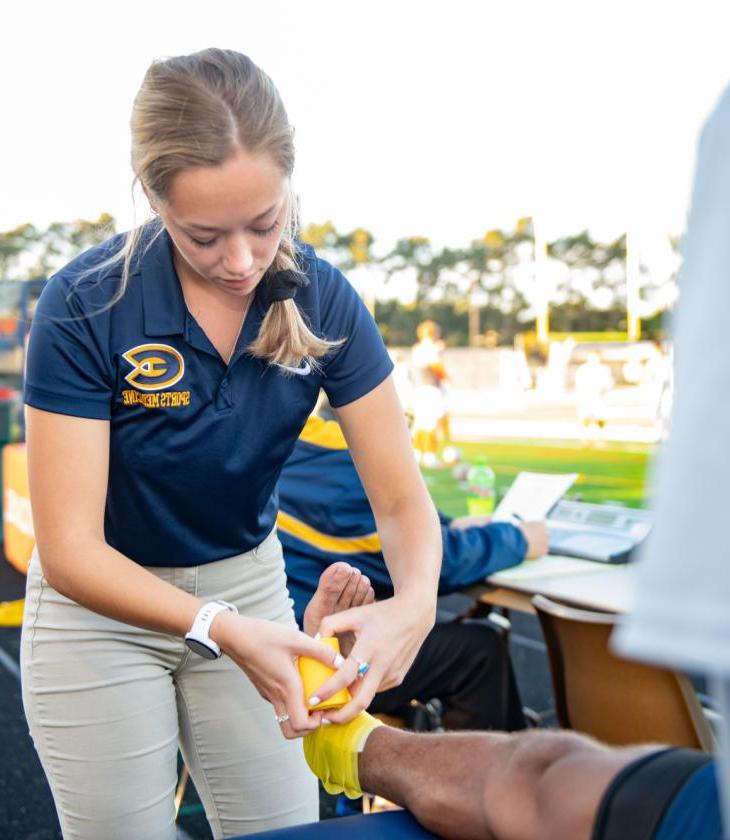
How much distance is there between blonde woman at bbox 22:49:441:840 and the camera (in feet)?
4.79

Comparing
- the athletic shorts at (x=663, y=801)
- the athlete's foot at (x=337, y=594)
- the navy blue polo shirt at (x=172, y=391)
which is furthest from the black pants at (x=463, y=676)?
the athletic shorts at (x=663, y=801)

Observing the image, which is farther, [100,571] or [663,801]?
[100,571]

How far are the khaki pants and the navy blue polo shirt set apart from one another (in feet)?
0.33

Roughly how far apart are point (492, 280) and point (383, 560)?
43.0m

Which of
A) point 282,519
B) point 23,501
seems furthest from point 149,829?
point 23,501

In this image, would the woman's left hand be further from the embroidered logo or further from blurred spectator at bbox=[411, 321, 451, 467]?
blurred spectator at bbox=[411, 321, 451, 467]

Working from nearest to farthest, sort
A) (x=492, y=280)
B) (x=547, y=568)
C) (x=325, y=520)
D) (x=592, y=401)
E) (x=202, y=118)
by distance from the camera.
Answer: (x=202, y=118) < (x=325, y=520) < (x=547, y=568) < (x=592, y=401) < (x=492, y=280)

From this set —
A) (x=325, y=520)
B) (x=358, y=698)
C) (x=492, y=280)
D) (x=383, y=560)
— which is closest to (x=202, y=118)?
(x=358, y=698)

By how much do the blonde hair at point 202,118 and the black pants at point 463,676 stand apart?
1.87 m

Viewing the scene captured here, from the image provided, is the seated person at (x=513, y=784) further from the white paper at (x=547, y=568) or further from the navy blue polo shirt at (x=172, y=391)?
the white paper at (x=547, y=568)

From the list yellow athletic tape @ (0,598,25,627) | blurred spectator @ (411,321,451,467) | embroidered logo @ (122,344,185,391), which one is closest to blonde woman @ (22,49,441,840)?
embroidered logo @ (122,344,185,391)

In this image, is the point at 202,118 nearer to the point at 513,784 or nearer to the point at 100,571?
the point at 100,571

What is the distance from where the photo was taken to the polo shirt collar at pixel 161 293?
5.16ft

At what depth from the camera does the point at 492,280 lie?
4503cm
